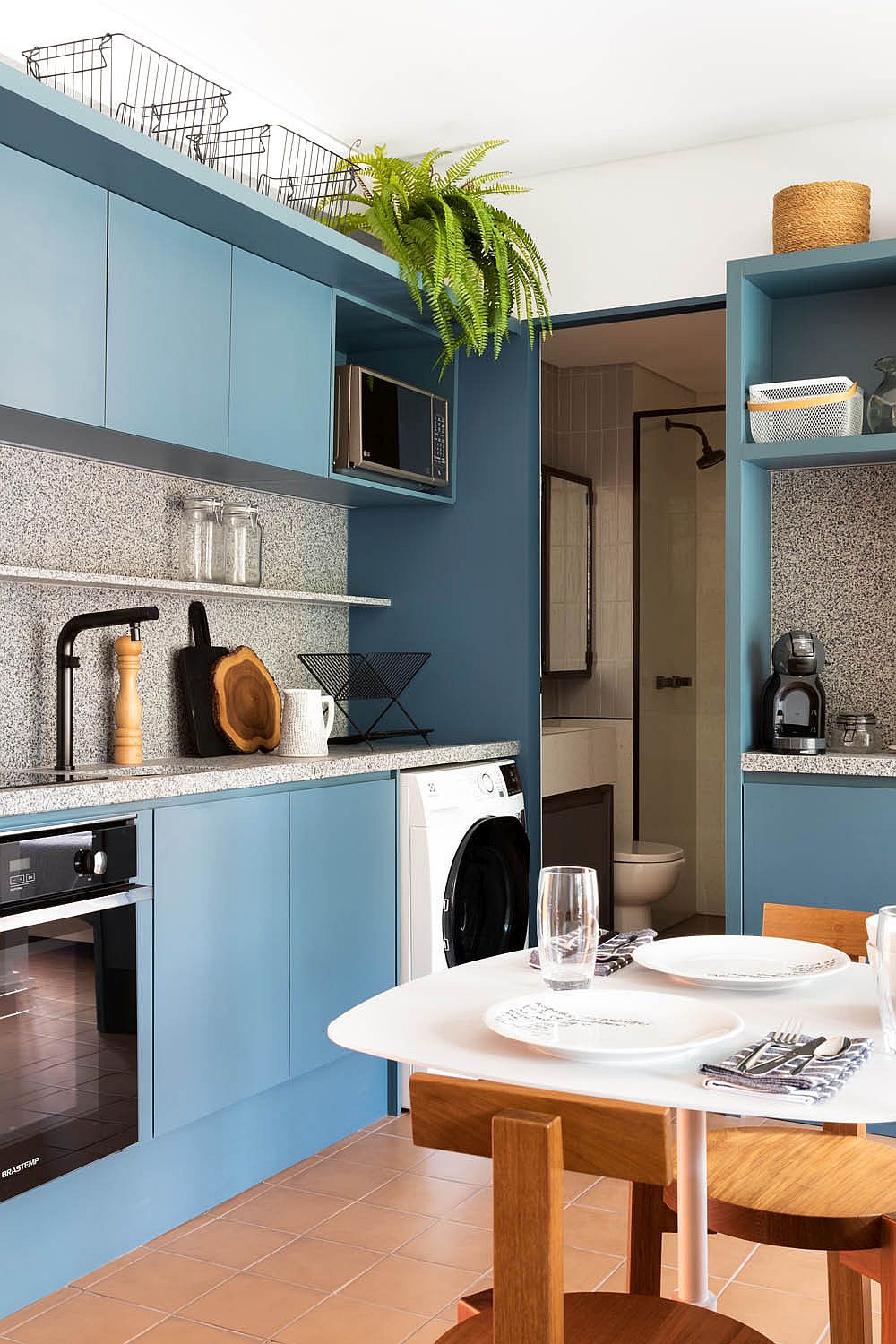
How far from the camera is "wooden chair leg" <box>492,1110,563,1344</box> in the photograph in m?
1.05

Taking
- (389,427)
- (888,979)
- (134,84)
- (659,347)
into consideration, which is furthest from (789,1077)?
(659,347)

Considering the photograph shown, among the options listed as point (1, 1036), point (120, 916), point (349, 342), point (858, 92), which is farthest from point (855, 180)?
point (1, 1036)

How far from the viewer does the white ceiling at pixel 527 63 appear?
10.3 feet

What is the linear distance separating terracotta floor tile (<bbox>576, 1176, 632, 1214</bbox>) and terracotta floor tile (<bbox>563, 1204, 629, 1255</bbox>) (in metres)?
0.03

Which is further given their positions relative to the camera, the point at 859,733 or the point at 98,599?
the point at 859,733

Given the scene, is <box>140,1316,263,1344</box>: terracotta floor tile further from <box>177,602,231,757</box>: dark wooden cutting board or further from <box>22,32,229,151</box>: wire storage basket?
<box>22,32,229,151</box>: wire storage basket

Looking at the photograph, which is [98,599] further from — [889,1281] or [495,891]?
[889,1281]

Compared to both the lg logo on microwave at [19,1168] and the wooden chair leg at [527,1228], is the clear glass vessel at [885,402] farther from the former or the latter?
the wooden chair leg at [527,1228]

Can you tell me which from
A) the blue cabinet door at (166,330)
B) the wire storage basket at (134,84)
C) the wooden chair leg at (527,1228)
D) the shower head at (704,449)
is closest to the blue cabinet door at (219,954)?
the blue cabinet door at (166,330)

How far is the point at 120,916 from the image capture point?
2.56 m

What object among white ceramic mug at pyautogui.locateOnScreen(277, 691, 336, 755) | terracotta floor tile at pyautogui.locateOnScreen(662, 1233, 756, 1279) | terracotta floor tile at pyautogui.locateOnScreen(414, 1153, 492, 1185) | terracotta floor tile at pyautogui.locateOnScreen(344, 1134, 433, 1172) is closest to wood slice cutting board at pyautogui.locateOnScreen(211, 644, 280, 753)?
white ceramic mug at pyautogui.locateOnScreen(277, 691, 336, 755)

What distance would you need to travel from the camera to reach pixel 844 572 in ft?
12.5

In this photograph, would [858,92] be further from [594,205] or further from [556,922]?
[556,922]

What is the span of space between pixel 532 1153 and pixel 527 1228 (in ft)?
0.23
